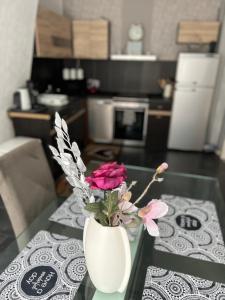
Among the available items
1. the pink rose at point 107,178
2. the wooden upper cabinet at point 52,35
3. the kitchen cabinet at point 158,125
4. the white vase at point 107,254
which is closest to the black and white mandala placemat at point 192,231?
the white vase at point 107,254

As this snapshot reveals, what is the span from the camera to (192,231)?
1.09 meters

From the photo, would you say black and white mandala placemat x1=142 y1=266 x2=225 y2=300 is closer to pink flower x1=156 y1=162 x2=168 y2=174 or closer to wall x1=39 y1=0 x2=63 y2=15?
pink flower x1=156 y1=162 x2=168 y2=174

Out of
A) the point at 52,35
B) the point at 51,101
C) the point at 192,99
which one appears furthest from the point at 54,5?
the point at 192,99

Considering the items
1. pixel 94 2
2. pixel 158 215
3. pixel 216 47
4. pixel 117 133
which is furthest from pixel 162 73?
pixel 158 215

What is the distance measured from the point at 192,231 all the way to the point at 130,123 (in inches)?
115

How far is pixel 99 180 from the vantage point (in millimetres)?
603

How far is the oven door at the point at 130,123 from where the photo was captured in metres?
3.74

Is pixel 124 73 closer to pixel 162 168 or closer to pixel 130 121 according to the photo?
pixel 130 121

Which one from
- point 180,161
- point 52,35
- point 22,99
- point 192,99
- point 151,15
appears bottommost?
point 180,161

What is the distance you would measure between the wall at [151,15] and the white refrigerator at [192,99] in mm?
639

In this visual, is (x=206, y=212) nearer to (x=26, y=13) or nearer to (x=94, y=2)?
(x=26, y=13)

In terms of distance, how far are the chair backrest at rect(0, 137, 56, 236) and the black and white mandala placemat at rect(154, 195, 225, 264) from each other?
0.72 metres

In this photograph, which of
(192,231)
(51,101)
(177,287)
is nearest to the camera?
(177,287)

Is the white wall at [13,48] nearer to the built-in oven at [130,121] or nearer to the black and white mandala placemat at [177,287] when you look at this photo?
the built-in oven at [130,121]
